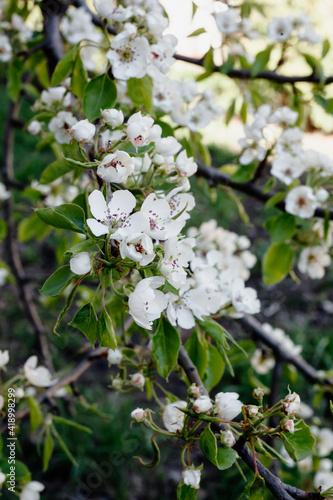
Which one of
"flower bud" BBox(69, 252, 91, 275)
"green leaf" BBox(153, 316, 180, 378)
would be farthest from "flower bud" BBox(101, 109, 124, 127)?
"green leaf" BBox(153, 316, 180, 378)

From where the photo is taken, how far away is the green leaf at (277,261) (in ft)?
4.91

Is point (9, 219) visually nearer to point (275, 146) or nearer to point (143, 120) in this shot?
point (275, 146)

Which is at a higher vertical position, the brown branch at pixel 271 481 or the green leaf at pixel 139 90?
the green leaf at pixel 139 90

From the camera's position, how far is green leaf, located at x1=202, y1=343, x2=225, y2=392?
3.36 ft

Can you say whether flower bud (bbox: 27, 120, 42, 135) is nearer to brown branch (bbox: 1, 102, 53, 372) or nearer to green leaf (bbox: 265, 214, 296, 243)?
green leaf (bbox: 265, 214, 296, 243)

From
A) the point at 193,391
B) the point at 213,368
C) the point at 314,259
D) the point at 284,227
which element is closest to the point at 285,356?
the point at 314,259

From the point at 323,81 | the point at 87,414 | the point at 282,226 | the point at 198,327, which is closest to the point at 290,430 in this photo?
the point at 198,327

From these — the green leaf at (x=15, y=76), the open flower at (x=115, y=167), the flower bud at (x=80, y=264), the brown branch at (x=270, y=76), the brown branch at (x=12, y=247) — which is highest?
the open flower at (x=115, y=167)

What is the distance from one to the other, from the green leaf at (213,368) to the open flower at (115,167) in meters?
0.45

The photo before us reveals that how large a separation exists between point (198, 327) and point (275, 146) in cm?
64

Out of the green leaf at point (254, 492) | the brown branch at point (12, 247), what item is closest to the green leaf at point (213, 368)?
the green leaf at point (254, 492)

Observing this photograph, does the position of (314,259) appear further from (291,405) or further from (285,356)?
(291,405)

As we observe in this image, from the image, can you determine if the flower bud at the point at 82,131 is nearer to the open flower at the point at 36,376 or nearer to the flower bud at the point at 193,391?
the flower bud at the point at 193,391

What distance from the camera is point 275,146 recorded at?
1361mm
